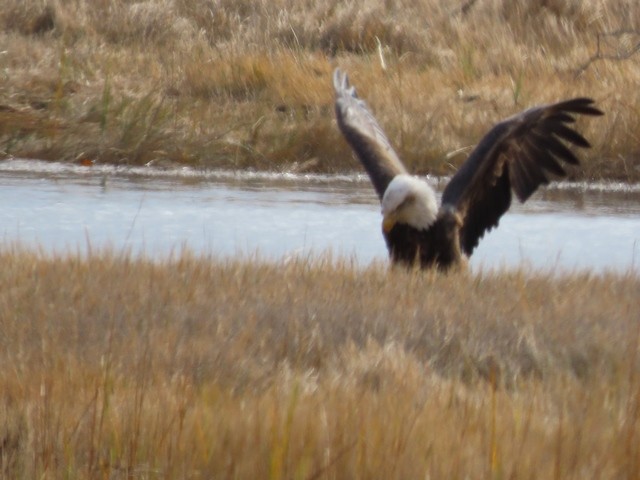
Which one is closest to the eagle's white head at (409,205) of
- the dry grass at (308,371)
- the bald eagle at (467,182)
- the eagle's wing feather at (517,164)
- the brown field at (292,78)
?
the bald eagle at (467,182)

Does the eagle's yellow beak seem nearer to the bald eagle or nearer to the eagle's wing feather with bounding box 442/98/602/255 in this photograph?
the bald eagle

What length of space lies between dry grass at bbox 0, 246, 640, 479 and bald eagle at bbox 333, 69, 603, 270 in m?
0.89

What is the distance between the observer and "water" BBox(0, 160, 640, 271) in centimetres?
770

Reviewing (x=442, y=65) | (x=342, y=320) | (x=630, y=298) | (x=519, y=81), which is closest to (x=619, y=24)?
(x=442, y=65)

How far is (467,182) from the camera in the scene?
6828 mm

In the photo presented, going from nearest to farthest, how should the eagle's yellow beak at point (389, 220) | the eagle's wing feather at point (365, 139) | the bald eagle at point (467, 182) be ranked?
1. the eagle's yellow beak at point (389, 220)
2. the bald eagle at point (467, 182)
3. the eagle's wing feather at point (365, 139)

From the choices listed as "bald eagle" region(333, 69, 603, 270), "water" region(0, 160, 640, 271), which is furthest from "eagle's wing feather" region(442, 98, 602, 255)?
"water" region(0, 160, 640, 271)

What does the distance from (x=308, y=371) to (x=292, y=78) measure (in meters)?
8.97

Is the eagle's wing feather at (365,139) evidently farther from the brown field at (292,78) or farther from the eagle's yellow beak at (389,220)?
the brown field at (292,78)

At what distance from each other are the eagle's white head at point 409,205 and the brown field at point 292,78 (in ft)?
11.7

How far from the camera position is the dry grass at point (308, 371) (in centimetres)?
326

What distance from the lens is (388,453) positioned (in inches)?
127

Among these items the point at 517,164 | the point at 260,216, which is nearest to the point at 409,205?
the point at 517,164

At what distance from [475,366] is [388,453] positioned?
1.28m
